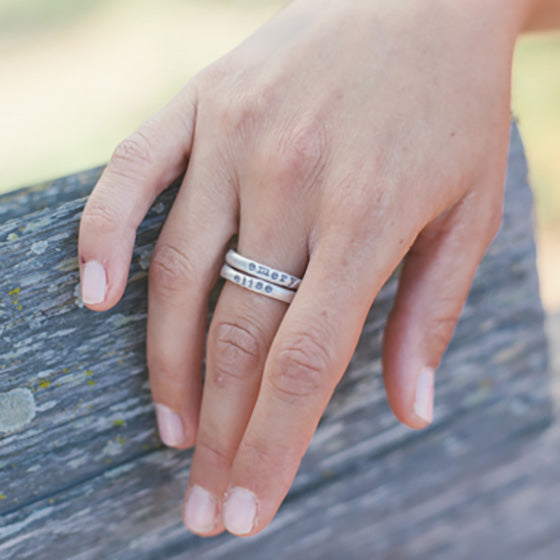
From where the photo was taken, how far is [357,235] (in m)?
0.82

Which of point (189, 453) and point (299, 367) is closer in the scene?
point (299, 367)

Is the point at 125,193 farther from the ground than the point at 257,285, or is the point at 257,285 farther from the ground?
the point at 125,193

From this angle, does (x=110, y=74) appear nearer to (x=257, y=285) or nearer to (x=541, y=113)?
(x=541, y=113)

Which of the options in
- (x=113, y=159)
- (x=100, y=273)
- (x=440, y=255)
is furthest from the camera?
(x=440, y=255)

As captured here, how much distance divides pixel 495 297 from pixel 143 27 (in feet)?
9.80

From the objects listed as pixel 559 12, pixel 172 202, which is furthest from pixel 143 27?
pixel 172 202

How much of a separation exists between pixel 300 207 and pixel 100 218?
256mm

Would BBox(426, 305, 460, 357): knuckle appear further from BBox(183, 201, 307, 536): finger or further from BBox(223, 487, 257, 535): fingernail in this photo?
BBox(223, 487, 257, 535): fingernail

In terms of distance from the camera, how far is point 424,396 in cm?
98

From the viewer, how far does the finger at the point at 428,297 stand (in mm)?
948

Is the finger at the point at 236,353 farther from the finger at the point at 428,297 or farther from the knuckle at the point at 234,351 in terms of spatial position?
the finger at the point at 428,297

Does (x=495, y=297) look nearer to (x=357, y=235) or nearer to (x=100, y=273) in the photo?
(x=357, y=235)

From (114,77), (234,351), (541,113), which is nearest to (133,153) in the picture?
(234,351)

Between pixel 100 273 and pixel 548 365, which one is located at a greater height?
pixel 100 273
